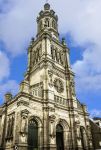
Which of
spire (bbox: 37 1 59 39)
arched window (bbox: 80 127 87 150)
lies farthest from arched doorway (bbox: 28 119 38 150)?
spire (bbox: 37 1 59 39)

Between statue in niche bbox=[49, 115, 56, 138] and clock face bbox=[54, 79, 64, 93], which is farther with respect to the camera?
clock face bbox=[54, 79, 64, 93]

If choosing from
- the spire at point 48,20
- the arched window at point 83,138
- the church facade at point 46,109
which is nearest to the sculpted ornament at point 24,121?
the church facade at point 46,109

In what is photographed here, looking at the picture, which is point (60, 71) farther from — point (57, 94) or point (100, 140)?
point (100, 140)

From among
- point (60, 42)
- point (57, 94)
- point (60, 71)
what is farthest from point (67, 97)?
point (60, 42)

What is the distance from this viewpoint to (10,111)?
29172 millimetres

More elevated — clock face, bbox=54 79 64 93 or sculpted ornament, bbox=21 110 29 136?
clock face, bbox=54 79 64 93

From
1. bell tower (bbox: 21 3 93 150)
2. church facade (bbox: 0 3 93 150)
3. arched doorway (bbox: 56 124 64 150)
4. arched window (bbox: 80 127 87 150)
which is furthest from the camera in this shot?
Answer: arched window (bbox: 80 127 87 150)

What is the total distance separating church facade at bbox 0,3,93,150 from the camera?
26094 mm

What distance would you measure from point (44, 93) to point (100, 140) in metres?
16.0

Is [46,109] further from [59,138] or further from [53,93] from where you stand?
[59,138]

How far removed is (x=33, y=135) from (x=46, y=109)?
189 inches

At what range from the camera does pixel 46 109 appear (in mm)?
29281

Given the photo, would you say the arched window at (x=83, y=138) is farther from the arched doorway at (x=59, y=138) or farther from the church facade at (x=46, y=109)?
the arched doorway at (x=59, y=138)

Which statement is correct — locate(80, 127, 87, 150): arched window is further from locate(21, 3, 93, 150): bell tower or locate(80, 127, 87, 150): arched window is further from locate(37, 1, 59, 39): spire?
locate(37, 1, 59, 39): spire
